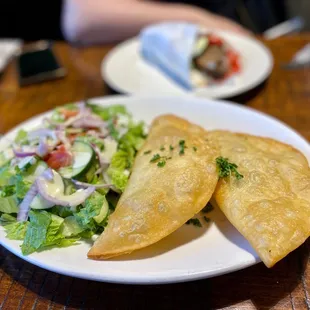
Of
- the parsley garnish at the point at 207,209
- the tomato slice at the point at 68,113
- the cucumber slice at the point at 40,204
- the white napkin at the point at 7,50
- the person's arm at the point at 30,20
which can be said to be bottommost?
the person's arm at the point at 30,20

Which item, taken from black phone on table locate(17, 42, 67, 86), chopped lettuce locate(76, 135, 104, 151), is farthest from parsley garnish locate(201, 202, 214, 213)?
black phone on table locate(17, 42, 67, 86)

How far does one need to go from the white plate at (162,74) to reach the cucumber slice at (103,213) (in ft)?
3.98

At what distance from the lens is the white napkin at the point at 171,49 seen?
9.46ft

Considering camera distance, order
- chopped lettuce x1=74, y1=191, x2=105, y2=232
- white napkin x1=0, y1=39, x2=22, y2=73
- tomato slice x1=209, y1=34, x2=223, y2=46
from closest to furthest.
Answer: chopped lettuce x1=74, y1=191, x2=105, y2=232
tomato slice x1=209, y1=34, x2=223, y2=46
white napkin x1=0, y1=39, x2=22, y2=73

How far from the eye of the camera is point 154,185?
1444 millimetres

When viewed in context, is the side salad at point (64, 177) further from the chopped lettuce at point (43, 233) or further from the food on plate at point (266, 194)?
the food on plate at point (266, 194)

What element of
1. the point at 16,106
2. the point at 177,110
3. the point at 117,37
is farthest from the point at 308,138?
the point at 117,37

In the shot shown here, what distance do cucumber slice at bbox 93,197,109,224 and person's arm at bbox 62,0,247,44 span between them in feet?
8.65

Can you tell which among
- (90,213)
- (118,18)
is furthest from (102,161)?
(118,18)

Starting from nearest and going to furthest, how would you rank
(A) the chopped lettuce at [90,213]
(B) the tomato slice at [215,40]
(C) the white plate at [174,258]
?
(C) the white plate at [174,258] < (A) the chopped lettuce at [90,213] < (B) the tomato slice at [215,40]

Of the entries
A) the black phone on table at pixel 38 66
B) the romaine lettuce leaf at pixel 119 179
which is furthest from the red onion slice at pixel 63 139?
the black phone on table at pixel 38 66

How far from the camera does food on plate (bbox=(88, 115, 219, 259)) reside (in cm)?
131

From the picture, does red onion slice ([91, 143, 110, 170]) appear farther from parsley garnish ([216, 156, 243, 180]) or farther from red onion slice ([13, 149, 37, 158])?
parsley garnish ([216, 156, 243, 180])

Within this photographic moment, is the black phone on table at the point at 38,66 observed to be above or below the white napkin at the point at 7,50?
above
